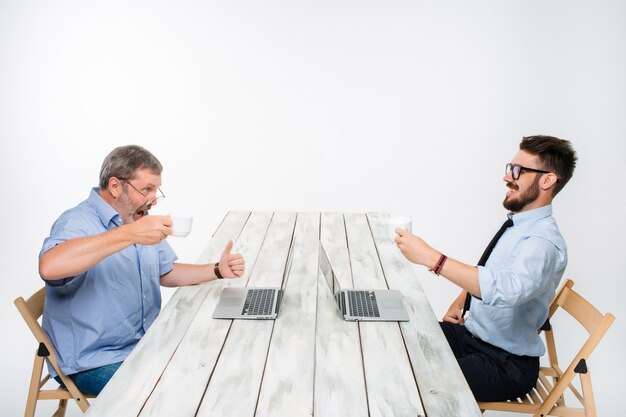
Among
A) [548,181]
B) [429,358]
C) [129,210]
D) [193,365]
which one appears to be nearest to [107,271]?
[129,210]

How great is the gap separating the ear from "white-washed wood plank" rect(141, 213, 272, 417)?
1.16 metres

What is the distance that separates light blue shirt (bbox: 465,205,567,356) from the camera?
78.5 inches

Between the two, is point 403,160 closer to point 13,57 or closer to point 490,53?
point 490,53

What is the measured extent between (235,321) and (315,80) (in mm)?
2970

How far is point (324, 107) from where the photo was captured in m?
4.62

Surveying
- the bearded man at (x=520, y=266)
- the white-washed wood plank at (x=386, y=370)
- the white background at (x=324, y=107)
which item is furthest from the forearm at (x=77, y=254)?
the white background at (x=324, y=107)

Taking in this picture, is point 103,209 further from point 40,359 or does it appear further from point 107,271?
point 40,359

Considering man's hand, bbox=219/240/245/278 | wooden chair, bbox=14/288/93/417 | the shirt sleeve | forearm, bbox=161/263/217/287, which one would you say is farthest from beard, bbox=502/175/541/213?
wooden chair, bbox=14/288/93/417

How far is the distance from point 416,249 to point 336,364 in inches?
21.1

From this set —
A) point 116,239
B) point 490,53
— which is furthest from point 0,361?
point 490,53

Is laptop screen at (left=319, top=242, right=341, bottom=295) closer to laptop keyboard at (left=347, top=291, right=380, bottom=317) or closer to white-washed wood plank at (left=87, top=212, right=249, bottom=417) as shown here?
laptop keyboard at (left=347, top=291, right=380, bottom=317)

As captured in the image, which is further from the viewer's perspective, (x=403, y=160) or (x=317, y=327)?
(x=403, y=160)

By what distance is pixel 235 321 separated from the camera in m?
1.93

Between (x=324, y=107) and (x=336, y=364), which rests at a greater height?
(x=324, y=107)
